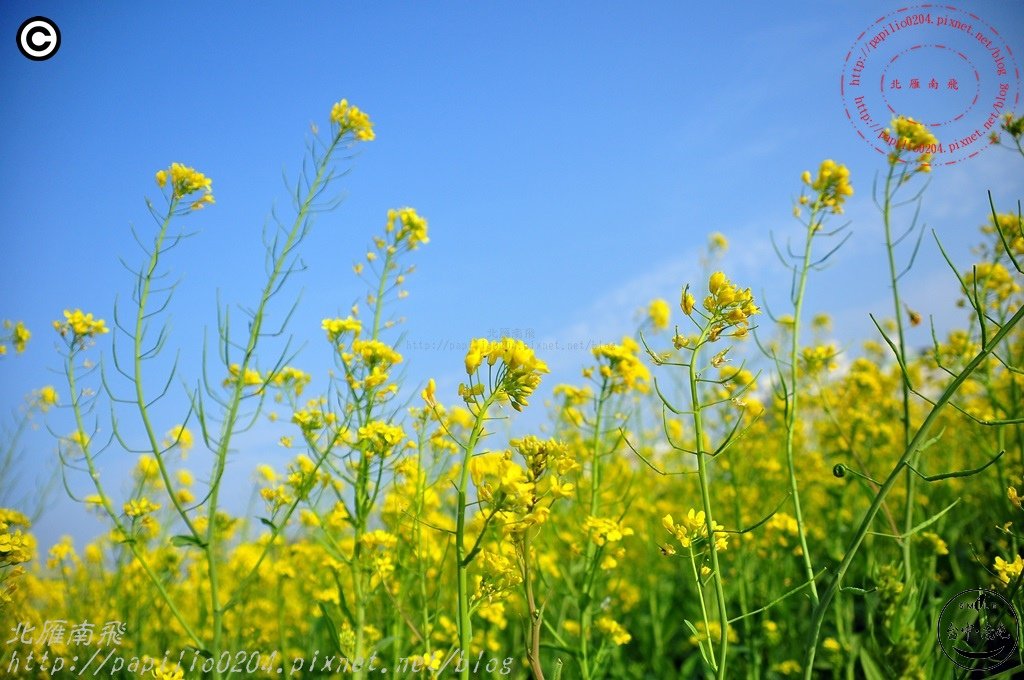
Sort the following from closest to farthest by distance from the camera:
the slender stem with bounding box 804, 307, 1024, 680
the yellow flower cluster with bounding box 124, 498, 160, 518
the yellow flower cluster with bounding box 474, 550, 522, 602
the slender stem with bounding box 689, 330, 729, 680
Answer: the slender stem with bounding box 804, 307, 1024, 680, the slender stem with bounding box 689, 330, 729, 680, the yellow flower cluster with bounding box 474, 550, 522, 602, the yellow flower cluster with bounding box 124, 498, 160, 518

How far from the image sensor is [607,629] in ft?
7.45

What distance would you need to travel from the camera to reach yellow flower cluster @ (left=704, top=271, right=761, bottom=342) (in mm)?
1479

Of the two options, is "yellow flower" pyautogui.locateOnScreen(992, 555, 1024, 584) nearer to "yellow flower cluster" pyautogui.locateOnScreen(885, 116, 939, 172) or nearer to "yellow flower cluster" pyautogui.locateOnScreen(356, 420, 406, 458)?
"yellow flower cluster" pyautogui.locateOnScreen(885, 116, 939, 172)

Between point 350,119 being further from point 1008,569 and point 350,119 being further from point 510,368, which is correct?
point 1008,569

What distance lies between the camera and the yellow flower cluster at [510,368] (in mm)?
1493

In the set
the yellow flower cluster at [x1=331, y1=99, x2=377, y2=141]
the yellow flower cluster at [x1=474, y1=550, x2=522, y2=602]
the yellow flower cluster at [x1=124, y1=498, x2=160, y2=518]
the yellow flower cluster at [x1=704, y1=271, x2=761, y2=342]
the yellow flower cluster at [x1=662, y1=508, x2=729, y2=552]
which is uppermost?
the yellow flower cluster at [x1=331, y1=99, x2=377, y2=141]

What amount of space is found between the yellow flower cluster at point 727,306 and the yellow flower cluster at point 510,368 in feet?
1.29

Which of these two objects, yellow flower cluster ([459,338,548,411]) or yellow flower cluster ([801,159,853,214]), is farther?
yellow flower cluster ([801,159,853,214])

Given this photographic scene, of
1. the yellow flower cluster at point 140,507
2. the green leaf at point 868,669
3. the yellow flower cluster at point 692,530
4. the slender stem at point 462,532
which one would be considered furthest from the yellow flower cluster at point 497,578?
the yellow flower cluster at point 140,507

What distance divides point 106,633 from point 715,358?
2762 mm

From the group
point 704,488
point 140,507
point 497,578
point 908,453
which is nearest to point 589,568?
point 497,578

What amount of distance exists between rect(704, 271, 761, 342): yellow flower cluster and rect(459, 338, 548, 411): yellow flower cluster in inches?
15.5

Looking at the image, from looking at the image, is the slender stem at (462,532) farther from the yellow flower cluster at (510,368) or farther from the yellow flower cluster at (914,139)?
the yellow flower cluster at (914,139)

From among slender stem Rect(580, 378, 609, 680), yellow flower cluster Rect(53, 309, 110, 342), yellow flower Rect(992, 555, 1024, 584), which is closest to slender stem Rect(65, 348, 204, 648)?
yellow flower cluster Rect(53, 309, 110, 342)
